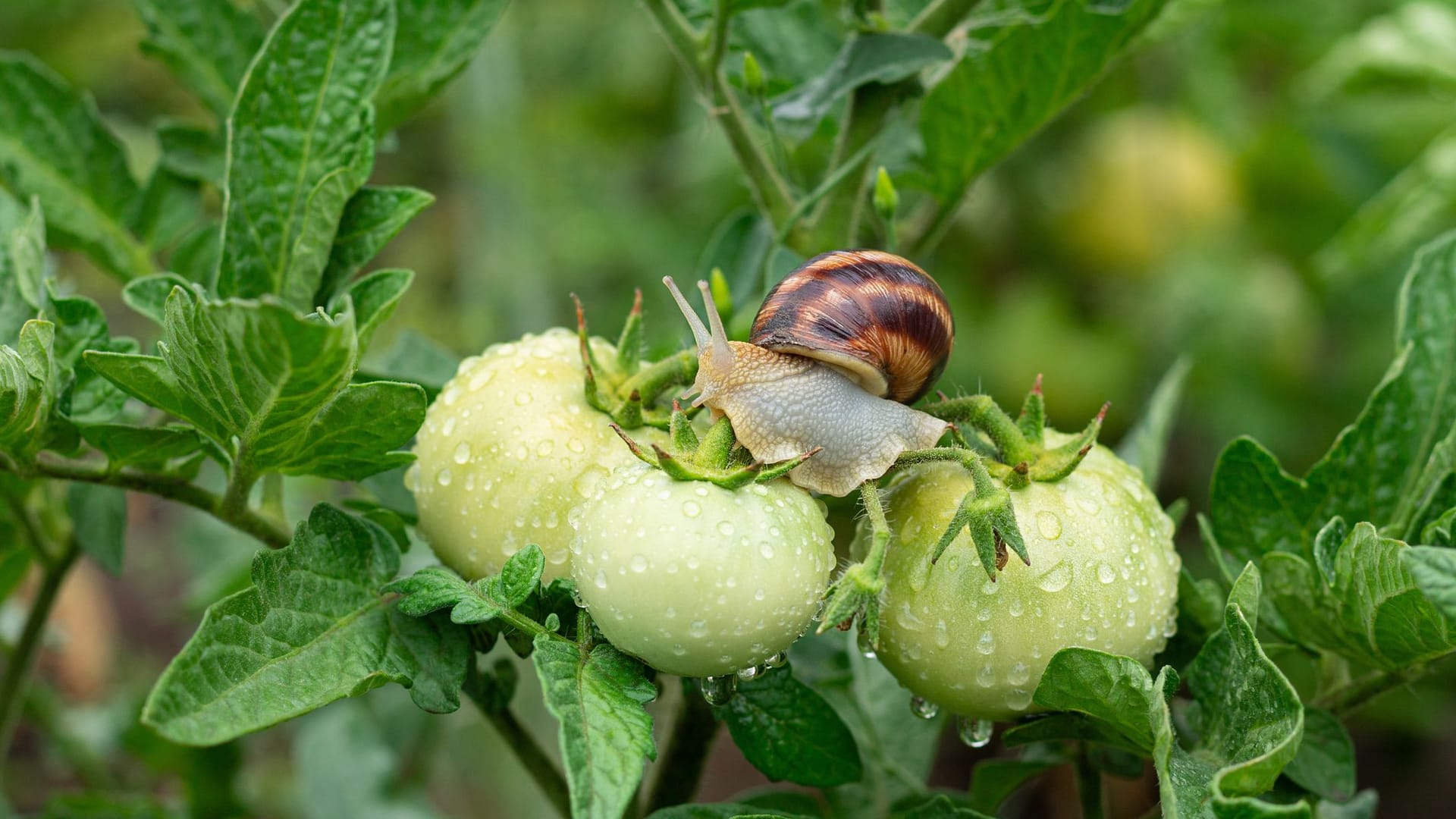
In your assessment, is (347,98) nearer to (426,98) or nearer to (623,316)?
(426,98)

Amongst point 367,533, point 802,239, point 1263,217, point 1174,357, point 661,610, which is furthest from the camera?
point 1263,217

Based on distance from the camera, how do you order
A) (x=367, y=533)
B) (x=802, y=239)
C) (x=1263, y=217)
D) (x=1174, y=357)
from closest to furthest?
(x=367, y=533) < (x=802, y=239) < (x=1174, y=357) < (x=1263, y=217)

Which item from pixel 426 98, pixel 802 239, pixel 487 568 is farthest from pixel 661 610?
pixel 426 98

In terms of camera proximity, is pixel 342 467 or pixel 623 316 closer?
pixel 342 467

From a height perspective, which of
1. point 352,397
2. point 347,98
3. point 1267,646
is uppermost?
point 347,98

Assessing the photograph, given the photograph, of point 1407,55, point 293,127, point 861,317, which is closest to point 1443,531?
point 861,317

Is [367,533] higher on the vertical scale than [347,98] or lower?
lower

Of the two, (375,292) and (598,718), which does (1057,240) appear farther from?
(598,718)

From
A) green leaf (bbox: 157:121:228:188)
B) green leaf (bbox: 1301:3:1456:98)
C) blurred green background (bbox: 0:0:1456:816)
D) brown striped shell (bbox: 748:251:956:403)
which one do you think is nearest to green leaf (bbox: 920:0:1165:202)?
brown striped shell (bbox: 748:251:956:403)

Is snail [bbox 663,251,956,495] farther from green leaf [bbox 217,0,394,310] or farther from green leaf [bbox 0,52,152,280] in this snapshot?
green leaf [bbox 0,52,152,280]
